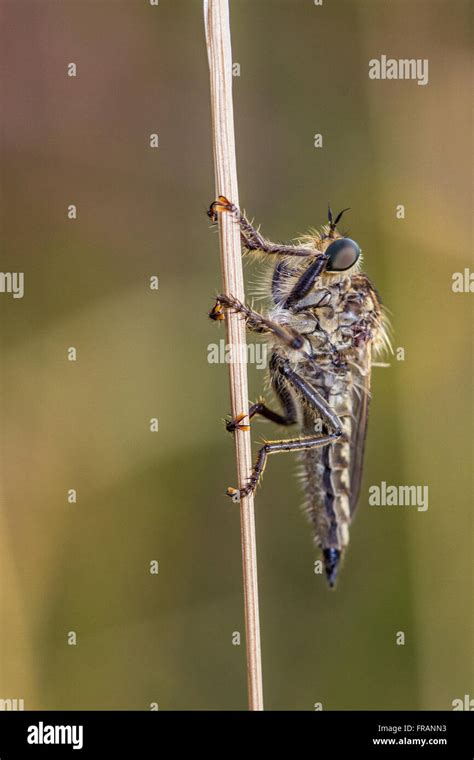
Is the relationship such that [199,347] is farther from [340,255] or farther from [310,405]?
[340,255]

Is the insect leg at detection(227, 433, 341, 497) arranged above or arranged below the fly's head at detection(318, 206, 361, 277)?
below

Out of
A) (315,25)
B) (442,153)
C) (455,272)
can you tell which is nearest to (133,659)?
(455,272)

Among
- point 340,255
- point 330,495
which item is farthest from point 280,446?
point 340,255

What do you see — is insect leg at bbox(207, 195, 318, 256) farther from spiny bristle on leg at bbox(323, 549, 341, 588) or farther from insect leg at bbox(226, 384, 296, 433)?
spiny bristle on leg at bbox(323, 549, 341, 588)

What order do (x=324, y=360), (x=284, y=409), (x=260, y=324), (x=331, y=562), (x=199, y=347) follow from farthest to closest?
1. (x=199, y=347)
2. (x=331, y=562)
3. (x=284, y=409)
4. (x=324, y=360)
5. (x=260, y=324)

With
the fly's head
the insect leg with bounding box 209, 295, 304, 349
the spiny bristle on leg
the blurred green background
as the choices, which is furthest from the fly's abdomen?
the blurred green background

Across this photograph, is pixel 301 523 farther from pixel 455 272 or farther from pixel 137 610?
pixel 455 272
